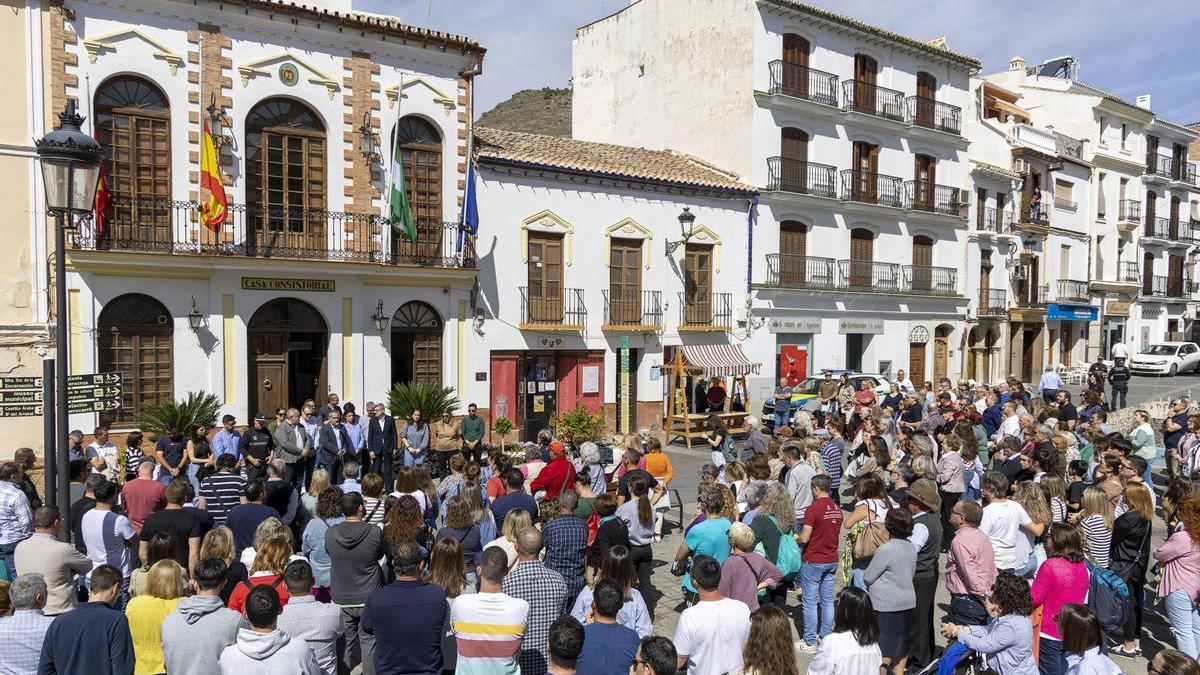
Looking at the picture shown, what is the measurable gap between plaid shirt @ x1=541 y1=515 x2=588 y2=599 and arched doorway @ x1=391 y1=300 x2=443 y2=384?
11962 mm

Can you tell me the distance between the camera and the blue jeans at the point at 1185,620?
6730 mm

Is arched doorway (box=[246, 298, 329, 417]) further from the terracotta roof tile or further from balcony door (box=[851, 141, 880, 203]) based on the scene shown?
balcony door (box=[851, 141, 880, 203])

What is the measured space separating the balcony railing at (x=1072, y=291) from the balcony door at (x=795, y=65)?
17953 mm

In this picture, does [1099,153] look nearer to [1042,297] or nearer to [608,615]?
[1042,297]

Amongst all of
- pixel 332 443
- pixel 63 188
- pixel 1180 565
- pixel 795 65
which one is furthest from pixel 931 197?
pixel 63 188

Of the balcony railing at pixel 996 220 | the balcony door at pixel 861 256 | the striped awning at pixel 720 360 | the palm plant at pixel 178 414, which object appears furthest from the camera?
the balcony railing at pixel 996 220

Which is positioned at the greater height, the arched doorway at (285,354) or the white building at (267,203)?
the white building at (267,203)

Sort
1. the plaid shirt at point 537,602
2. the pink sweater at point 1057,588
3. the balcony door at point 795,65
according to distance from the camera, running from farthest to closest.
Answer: the balcony door at point 795,65, the pink sweater at point 1057,588, the plaid shirt at point 537,602

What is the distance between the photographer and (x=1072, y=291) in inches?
1412

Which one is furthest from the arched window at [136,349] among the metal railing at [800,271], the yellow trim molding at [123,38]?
the metal railing at [800,271]

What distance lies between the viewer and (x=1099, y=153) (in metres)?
36.6

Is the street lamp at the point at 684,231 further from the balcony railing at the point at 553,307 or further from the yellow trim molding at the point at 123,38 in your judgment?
the yellow trim molding at the point at 123,38

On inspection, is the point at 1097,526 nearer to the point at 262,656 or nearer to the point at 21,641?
the point at 262,656

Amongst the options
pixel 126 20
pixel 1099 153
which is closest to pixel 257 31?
pixel 126 20
